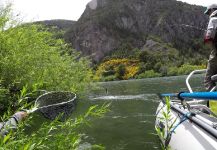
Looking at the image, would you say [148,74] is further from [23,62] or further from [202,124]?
[202,124]

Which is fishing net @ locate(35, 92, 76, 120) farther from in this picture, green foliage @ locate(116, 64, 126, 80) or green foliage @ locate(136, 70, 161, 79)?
green foliage @ locate(116, 64, 126, 80)

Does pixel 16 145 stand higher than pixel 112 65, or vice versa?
pixel 16 145

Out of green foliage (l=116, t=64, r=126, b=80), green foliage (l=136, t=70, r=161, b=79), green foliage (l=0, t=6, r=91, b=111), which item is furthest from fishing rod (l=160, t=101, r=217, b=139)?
green foliage (l=116, t=64, r=126, b=80)

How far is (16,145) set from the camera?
367 centimetres

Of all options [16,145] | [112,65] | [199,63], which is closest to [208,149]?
[16,145]

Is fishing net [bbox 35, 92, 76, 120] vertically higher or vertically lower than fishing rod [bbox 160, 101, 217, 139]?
higher

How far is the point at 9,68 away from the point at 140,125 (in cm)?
621

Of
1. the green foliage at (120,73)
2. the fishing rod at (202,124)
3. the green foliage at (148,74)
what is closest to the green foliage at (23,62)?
the fishing rod at (202,124)

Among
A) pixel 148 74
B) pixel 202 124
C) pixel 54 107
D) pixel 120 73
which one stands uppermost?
pixel 54 107

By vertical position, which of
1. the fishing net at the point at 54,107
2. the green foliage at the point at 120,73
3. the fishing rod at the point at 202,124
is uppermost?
the fishing net at the point at 54,107

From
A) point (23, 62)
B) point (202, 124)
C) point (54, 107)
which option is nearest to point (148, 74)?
point (23, 62)

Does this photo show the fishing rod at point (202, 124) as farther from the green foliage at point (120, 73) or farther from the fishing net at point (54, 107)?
the green foliage at point (120, 73)

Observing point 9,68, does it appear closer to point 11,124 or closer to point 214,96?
point 11,124

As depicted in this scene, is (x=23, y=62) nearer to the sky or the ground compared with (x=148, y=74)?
nearer to the sky
